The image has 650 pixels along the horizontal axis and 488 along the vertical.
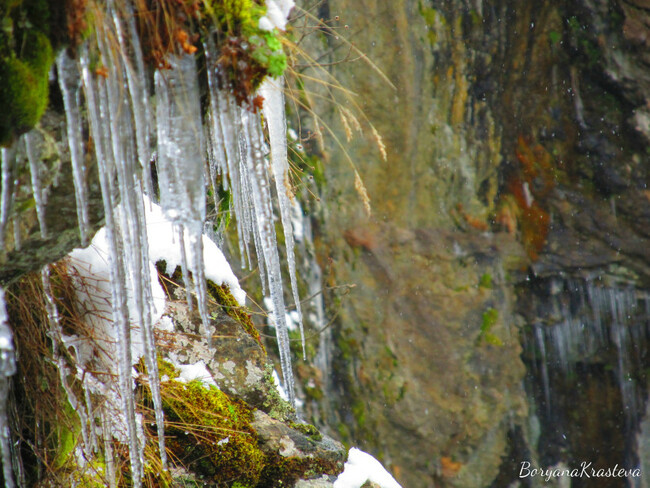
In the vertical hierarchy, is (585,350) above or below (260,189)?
below

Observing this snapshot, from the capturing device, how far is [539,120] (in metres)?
7.16

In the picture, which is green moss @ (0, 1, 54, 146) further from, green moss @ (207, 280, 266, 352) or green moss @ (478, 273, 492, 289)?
green moss @ (478, 273, 492, 289)

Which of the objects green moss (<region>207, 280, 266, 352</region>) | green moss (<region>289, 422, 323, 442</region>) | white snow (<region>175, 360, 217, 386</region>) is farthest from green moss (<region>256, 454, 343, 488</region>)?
green moss (<region>207, 280, 266, 352</region>)

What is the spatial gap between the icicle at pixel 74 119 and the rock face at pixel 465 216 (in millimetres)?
6359

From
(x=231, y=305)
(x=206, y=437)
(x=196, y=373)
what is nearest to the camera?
(x=206, y=437)

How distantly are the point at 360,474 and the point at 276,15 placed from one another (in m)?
2.12

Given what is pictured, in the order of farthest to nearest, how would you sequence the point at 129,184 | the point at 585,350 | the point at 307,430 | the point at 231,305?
the point at 585,350
the point at 231,305
the point at 307,430
the point at 129,184

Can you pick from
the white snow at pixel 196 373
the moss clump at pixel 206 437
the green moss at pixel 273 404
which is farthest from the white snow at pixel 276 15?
the green moss at pixel 273 404

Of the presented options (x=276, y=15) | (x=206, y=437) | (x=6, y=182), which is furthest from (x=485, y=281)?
(x=6, y=182)

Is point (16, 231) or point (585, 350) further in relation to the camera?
point (585, 350)

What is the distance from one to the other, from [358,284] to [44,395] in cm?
622

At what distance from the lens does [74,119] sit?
121cm

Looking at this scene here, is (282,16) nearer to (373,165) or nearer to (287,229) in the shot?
(287,229)

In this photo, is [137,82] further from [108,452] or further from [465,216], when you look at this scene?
[465,216]
